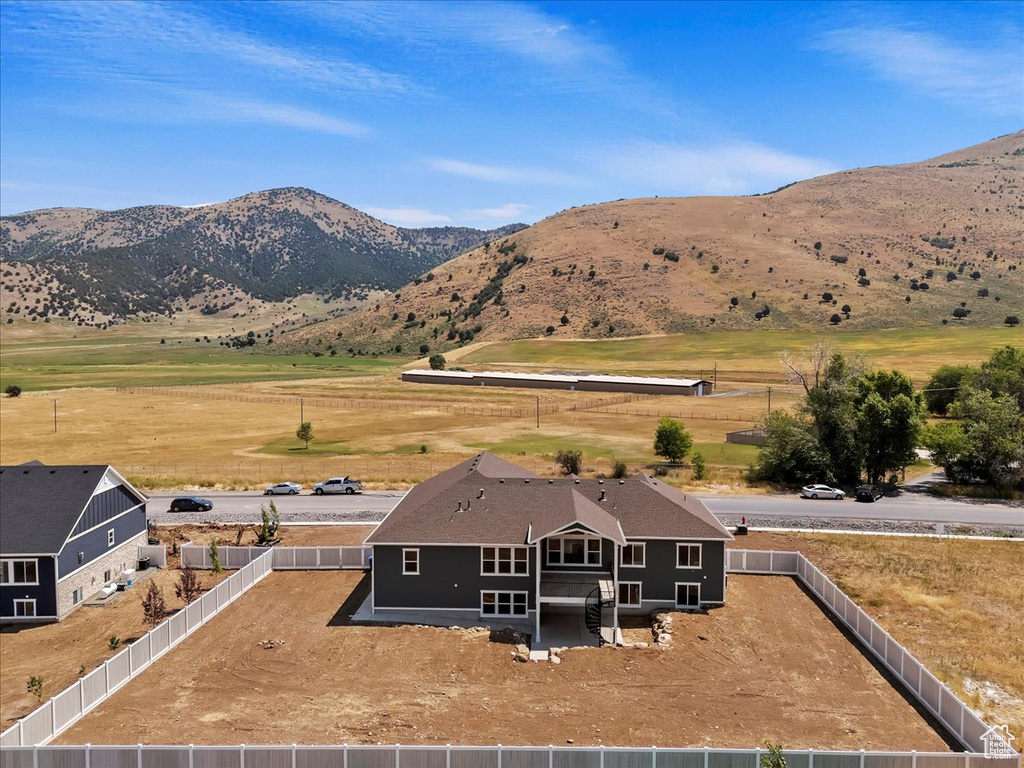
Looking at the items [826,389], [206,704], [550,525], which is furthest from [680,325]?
[206,704]

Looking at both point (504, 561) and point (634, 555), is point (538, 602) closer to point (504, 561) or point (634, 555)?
point (504, 561)

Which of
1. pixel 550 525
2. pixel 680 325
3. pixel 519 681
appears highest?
pixel 680 325

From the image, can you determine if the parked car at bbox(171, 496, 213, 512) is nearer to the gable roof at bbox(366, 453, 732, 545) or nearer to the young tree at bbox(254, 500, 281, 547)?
the young tree at bbox(254, 500, 281, 547)

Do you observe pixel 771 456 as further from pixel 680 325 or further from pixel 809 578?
pixel 680 325

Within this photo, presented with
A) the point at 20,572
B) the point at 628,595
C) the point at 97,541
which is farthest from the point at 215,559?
the point at 628,595

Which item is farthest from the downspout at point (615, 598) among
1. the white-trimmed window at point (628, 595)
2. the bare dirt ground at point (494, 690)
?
the white-trimmed window at point (628, 595)

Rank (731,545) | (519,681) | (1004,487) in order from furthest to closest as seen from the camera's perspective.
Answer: (1004,487) → (731,545) → (519,681)

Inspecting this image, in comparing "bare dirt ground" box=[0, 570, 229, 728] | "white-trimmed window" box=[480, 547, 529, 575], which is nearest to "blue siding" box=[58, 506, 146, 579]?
"bare dirt ground" box=[0, 570, 229, 728]
